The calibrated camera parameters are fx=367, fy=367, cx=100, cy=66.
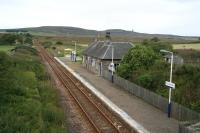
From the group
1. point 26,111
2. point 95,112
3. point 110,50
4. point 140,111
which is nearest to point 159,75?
point 140,111

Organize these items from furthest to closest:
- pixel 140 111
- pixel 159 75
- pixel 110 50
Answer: pixel 110 50
pixel 159 75
pixel 140 111

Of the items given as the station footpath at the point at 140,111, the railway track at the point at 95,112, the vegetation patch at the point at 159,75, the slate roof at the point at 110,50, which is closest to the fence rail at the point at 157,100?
the station footpath at the point at 140,111

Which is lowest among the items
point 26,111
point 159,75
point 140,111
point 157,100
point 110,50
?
point 140,111

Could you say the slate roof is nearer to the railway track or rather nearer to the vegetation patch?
the vegetation patch

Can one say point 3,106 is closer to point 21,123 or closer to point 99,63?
point 21,123

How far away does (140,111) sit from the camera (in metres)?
28.3

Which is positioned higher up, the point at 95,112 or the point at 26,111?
the point at 26,111

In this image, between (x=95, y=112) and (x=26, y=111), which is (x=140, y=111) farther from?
(x=26, y=111)

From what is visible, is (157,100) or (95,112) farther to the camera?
(157,100)

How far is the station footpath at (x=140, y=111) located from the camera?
77.3ft

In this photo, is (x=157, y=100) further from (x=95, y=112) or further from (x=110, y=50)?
(x=110, y=50)

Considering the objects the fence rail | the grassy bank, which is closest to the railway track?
the grassy bank

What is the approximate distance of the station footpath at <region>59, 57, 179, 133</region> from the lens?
23.5 m

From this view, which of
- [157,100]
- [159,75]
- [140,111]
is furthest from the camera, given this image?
[159,75]
